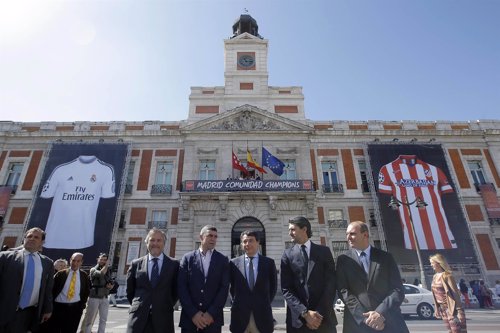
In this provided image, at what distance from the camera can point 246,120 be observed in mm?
23453

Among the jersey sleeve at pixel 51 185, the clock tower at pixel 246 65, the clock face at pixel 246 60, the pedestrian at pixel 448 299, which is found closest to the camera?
the pedestrian at pixel 448 299

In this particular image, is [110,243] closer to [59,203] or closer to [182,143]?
[59,203]

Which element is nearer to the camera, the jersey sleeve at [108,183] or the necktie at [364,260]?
the necktie at [364,260]

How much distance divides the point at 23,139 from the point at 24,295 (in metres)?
24.3

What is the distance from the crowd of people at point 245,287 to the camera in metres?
3.73

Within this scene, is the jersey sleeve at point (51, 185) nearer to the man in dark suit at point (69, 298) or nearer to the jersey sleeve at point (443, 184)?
the man in dark suit at point (69, 298)

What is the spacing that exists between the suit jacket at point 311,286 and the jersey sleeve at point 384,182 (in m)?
Result: 18.6

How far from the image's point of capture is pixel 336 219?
822 inches

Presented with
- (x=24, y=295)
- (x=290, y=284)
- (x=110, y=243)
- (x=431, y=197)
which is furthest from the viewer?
(x=431, y=197)

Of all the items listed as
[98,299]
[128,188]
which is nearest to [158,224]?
[128,188]

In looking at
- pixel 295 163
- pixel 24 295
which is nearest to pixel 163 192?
pixel 295 163

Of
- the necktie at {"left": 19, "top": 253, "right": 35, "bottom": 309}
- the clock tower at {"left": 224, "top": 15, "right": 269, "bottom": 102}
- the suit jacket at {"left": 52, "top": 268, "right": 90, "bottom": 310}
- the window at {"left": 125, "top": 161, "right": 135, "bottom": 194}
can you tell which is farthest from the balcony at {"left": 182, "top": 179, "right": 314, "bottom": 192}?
the necktie at {"left": 19, "top": 253, "right": 35, "bottom": 309}

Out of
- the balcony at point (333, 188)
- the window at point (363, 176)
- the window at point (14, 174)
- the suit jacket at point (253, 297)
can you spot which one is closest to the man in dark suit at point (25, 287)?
the suit jacket at point (253, 297)

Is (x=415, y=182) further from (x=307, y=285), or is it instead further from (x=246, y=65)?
(x=307, y=285)
